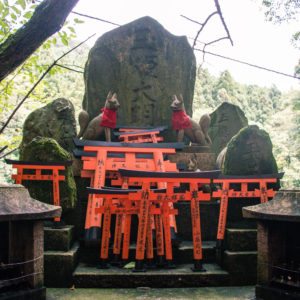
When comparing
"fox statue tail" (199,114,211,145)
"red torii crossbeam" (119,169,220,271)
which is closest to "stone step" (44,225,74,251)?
"red torii crossbeam" (119,169,220,271)

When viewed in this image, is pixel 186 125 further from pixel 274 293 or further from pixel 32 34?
pixel 32 34

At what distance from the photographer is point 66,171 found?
575 cm

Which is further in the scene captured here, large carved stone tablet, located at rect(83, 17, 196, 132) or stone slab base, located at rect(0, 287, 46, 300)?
large carved stone tablet, located at rect(83, 17, 196, 132)

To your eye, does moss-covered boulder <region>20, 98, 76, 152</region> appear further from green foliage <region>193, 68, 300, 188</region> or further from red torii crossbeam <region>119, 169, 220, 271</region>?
green foliage <region>193, 68, 300, 188</region>

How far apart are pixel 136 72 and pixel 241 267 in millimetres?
4848

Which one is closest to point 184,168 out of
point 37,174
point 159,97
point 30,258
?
point 159,97

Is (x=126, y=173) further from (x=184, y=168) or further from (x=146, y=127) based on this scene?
(x=146, y=127)

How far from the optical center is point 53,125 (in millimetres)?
7914

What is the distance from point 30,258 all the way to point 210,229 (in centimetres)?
329

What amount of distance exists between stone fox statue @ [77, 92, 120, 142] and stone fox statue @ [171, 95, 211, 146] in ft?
3.81

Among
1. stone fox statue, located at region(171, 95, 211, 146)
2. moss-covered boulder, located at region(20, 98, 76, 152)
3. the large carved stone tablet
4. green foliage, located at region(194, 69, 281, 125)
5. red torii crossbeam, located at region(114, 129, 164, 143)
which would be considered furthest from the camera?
green foliage, located at region(194, 69, 281, 125)

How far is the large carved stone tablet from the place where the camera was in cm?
838

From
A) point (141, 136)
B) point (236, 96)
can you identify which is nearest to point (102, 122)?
point (141, 136)

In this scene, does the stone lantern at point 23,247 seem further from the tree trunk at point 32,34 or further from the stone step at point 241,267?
the stone step at point 241,267
